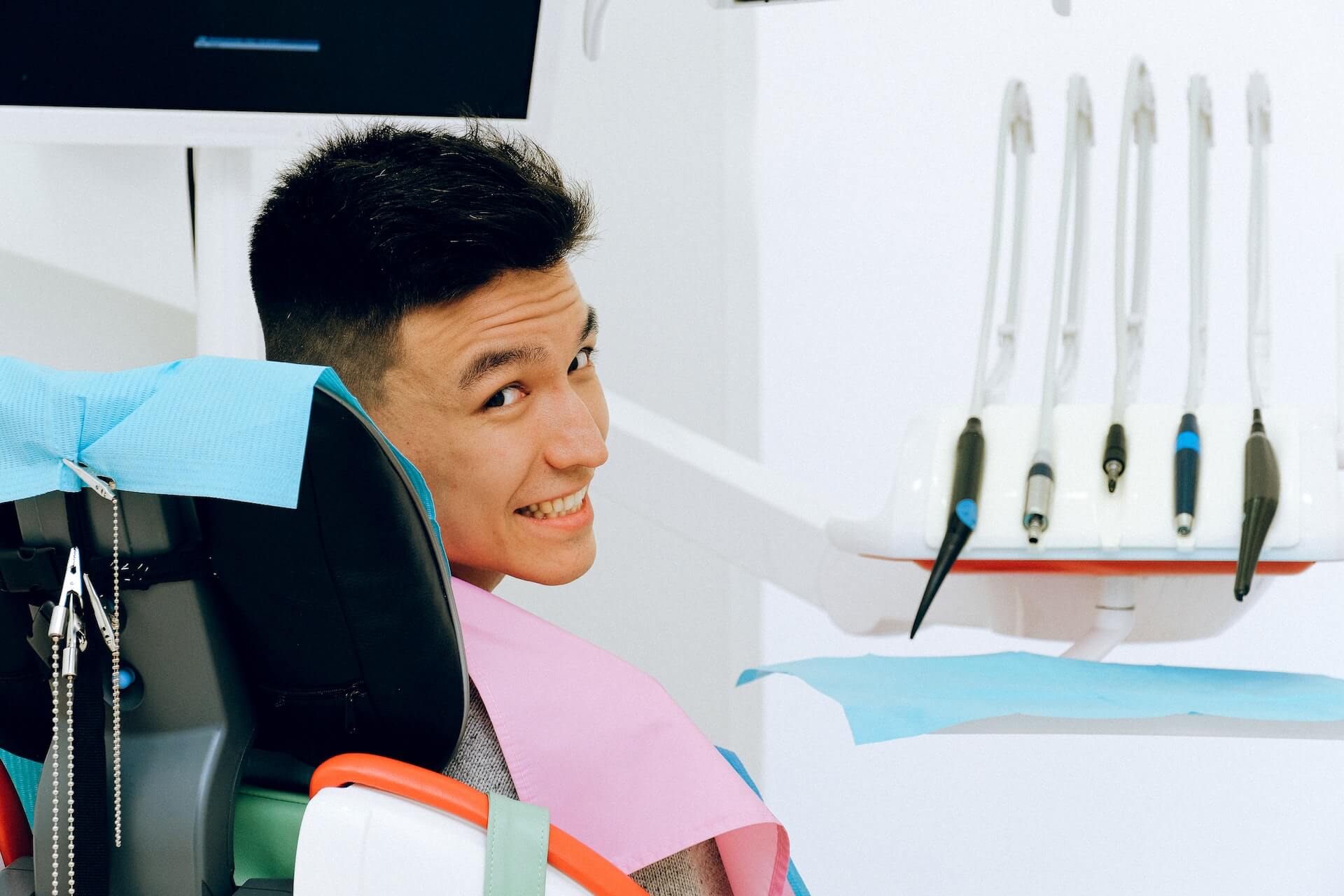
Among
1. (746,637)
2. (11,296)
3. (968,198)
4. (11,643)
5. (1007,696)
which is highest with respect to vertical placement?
(968,198)

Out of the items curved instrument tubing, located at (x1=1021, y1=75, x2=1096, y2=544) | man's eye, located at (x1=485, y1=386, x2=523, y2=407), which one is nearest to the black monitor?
man's eye, located at (x1=485, y1=386, x2=523, y2=407)

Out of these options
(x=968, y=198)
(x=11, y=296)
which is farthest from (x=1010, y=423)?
(x=11, y=296)

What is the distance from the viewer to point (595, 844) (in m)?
0.61

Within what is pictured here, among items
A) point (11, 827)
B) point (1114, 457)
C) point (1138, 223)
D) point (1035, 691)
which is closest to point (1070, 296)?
point (1138, 223)

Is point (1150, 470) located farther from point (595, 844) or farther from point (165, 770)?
point (165, 770)

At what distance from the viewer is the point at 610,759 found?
631 mm

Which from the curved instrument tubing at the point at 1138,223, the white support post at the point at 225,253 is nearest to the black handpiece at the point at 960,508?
the curved instrument tubing at the point at 1138,223

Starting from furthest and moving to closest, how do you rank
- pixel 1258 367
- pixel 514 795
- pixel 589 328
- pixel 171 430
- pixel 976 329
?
1. pixel 976 329
2. pixel 1258 367
3. pixel 589 328
4. pixel 514 795
5. pixel 171 430

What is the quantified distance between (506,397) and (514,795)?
0.82 feet

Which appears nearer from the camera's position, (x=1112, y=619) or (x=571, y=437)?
(x=571, y=437)

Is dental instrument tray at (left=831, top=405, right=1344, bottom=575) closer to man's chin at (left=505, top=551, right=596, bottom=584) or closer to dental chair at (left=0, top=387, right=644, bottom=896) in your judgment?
man's chin at (left=505, top=551, right=596, bottom=584)

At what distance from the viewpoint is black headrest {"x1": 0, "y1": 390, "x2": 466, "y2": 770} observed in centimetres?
52

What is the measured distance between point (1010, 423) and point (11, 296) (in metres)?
0.92

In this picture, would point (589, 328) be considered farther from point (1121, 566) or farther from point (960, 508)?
point (1121, 566)
